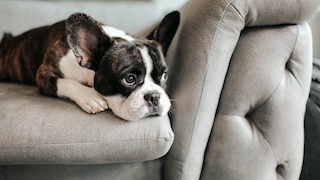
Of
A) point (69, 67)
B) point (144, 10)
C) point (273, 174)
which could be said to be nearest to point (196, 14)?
point (69, 67)

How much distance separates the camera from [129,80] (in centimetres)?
129

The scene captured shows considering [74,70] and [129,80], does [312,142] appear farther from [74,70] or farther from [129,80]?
[74,70]

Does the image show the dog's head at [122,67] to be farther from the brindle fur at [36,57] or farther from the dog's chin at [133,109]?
→ the brindle fur at [36,57]

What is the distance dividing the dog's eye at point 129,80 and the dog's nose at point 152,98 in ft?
0.22

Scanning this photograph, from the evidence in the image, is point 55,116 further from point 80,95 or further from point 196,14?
point 196,14

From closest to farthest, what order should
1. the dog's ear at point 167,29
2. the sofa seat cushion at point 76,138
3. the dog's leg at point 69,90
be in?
the sofa seat cushion at point 76,138 → the dog's leg at point 69,90 → the dog's ear at point 167,29

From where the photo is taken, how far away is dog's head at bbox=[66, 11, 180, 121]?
1271 millimetres

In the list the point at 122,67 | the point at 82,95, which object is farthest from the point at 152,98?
the point at 82,95

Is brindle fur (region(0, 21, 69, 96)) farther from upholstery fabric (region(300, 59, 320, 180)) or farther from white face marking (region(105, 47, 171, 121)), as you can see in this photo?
upholstery fabric (region(300, 59, 320, 180))

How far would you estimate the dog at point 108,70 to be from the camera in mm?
1279

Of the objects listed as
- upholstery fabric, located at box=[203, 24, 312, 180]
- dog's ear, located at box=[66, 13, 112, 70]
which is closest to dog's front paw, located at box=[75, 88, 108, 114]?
dog's ear, located at box=[66, 13, 112, 70]

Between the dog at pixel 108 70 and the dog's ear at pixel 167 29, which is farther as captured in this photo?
the dog's ear at pixel 167 29

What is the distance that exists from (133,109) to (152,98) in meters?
0.08

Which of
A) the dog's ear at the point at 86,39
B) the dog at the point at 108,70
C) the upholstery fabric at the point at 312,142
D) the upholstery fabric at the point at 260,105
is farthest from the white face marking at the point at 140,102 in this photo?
the upholstery fabric at the point at 312,142
